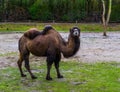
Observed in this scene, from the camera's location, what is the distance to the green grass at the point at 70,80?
35.1 feet

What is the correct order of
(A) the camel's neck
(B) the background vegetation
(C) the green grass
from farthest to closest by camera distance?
1. (B) the background vegetation
2. (A) the camel's neck
3. (C) the green grass

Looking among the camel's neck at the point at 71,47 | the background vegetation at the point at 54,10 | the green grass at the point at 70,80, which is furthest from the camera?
the background vegetation at the point at 54,10

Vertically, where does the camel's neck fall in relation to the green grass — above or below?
above

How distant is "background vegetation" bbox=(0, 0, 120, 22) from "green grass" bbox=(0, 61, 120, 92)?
33.1 metres

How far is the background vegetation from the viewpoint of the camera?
156 ft

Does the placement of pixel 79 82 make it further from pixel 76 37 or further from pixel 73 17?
pixel 73 17

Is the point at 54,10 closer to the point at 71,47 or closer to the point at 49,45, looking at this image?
the point at 49,45

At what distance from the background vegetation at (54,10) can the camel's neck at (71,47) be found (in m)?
35.3

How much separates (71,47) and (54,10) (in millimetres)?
38161

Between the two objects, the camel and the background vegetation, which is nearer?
the camel

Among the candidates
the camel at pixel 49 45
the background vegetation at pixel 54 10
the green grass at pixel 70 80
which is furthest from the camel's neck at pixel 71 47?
the background vegetation at pixel 54 10

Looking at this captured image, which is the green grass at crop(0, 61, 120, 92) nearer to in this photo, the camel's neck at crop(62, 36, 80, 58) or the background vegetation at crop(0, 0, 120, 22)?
the camel's neck at crop(62, 36, 80, 58)

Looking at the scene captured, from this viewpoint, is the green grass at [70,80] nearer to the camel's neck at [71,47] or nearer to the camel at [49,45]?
the camel at [49,45]

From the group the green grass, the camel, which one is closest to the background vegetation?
the green grass
